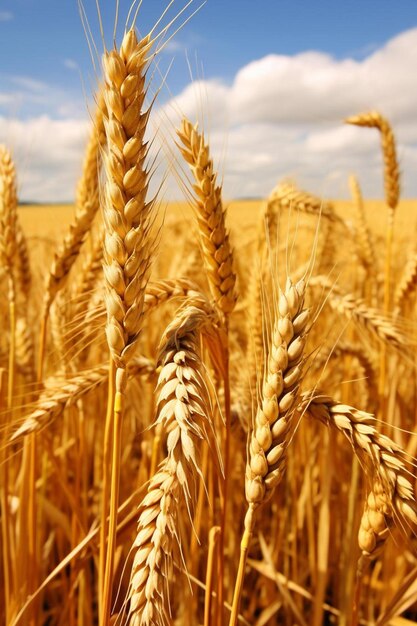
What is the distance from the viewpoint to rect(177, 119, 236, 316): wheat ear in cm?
111

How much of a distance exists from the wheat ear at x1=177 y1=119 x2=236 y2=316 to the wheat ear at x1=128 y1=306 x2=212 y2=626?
343 millimetres

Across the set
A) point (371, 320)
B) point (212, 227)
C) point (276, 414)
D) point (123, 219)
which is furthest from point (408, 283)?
point (123, 219)

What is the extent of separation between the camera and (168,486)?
75cm

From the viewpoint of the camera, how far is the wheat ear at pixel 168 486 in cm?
74

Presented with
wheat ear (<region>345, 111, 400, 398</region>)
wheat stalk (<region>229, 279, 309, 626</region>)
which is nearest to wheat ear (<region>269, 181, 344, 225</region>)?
wheat ear (<region>345, 111, 400, 398</region>)

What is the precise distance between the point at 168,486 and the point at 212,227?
1.84 feet

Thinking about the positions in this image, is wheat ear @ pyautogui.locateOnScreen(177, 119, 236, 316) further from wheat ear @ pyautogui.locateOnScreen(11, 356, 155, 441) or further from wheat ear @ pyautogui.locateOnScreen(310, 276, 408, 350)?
wheat ear @ pyautogui.locateOnScreen(310, 276, 408, 350)

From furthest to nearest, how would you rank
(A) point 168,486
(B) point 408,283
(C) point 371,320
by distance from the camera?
(B) point 408,283, (C) point 371,320, (A) point 168,486

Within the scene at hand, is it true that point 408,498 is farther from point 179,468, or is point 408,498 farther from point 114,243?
point 114,243

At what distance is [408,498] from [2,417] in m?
1.27

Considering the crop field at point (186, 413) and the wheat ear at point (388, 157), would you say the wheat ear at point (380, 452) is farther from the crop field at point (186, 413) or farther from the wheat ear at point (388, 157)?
the wheat ear at point (388, 157)

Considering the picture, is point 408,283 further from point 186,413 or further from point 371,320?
point 186,413

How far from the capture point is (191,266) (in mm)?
2742

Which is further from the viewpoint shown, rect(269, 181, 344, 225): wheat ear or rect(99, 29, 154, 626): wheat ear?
rect(269, 181, 344, 225): wheat ear
